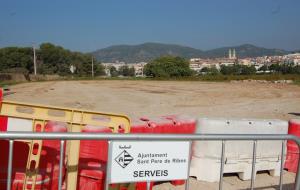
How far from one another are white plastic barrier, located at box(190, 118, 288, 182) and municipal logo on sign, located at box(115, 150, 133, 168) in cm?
297

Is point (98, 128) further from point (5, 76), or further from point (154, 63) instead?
point (154, 63)

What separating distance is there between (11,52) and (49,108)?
107m

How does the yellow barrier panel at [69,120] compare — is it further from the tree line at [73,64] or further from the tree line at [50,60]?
the tree line at [50,60]

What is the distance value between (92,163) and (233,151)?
264 cm

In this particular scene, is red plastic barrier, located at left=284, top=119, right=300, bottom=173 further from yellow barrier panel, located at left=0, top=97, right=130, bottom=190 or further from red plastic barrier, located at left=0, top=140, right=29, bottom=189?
red plastic barrier, located at left=0, top=140, right=29, bottom=189

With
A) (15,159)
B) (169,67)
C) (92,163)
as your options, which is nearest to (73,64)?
(169,67)

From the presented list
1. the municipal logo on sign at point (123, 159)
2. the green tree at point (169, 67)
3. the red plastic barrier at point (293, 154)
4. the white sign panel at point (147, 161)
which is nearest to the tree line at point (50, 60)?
the green tree at point (169, 67)

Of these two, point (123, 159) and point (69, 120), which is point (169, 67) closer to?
point (69, 120)

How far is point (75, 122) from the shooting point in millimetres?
4832

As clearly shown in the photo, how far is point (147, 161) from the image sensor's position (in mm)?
3707

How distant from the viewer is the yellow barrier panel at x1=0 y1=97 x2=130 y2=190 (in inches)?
180

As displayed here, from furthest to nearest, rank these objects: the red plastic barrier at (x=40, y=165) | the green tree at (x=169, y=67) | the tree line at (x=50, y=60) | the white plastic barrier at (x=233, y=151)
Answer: the green tree at (x=169, y=67) → the tree line at (x=50, y=60) → the white plastic barrier at (x=233, y=151) → the red plastic barrier at (x=40, y=165)

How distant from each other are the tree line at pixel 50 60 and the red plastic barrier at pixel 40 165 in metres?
100

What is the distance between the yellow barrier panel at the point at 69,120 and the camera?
457 cm
